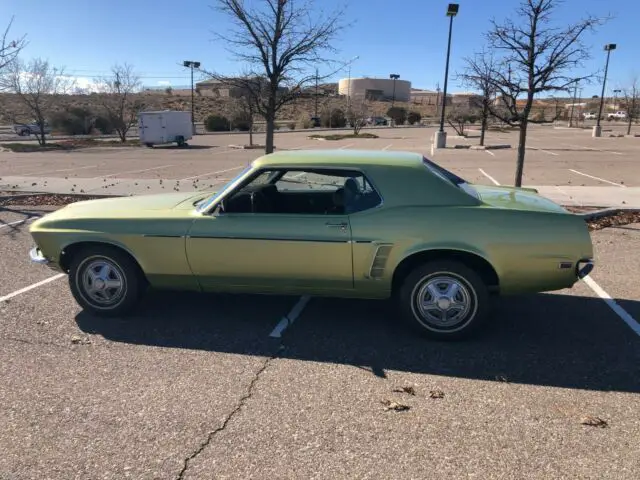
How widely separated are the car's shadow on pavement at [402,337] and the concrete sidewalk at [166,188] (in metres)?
6.40

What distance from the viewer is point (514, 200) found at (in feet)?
14.8

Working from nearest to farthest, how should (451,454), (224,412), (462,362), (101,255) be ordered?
(451,454) < (224,412) < (462,362) < (101,255)

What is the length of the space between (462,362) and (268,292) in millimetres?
1654

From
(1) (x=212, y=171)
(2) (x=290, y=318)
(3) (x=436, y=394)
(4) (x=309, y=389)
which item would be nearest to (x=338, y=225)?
(2) (x=290, y=318)

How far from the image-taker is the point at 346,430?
10.1 feet

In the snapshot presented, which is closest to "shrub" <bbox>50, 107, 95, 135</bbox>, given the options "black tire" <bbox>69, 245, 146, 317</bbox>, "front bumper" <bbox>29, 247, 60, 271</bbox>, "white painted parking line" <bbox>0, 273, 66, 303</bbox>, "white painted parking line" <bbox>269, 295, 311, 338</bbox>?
"white painted parking line" <bbox>0, 273, 66, 303</bbox>

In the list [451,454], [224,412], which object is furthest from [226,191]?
[451,454]

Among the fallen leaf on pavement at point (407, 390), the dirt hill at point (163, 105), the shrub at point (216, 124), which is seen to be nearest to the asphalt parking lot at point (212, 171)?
the fallen leaf on pavement at point (407, 390)

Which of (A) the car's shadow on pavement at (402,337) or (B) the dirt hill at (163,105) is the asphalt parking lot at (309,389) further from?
(B) the dirt hill at (163,105)

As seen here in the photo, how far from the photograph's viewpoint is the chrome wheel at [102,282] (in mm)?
4668

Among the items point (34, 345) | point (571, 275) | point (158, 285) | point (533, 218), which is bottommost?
point (34, 345)

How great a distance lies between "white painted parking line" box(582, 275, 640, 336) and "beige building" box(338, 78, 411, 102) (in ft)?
470

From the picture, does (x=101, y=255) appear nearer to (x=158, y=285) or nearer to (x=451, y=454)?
(x=158, y=285)

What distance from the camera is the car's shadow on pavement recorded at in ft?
12.6
